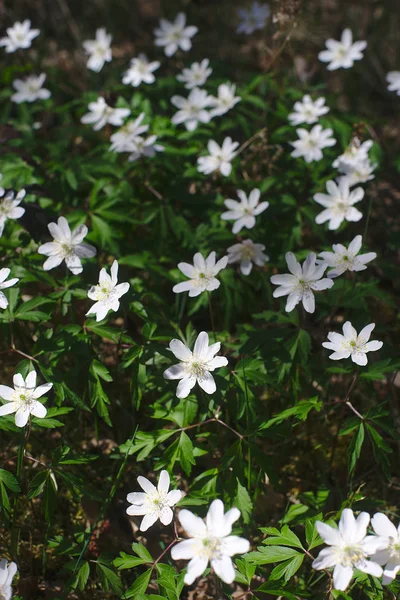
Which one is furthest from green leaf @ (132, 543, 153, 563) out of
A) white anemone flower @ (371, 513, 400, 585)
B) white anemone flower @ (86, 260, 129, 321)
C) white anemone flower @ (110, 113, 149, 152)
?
white anemone flower @ (110, 113, 149, 152)

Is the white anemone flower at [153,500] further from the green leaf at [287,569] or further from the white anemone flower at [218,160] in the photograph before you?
the white anemone flower at [218,160]

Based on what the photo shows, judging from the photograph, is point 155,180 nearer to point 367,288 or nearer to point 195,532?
point 367,288

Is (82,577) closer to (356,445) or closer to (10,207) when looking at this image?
(356,445)

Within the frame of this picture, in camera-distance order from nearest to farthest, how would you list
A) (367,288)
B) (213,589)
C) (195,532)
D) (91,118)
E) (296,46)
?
(195,532) < (213,589) < (367,288) < (91,118) < (296,46)

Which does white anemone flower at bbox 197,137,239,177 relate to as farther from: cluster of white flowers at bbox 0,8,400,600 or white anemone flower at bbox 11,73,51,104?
white anemone flower at bbox 11,73,51,104

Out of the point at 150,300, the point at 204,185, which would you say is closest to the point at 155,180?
the point at 204,185
